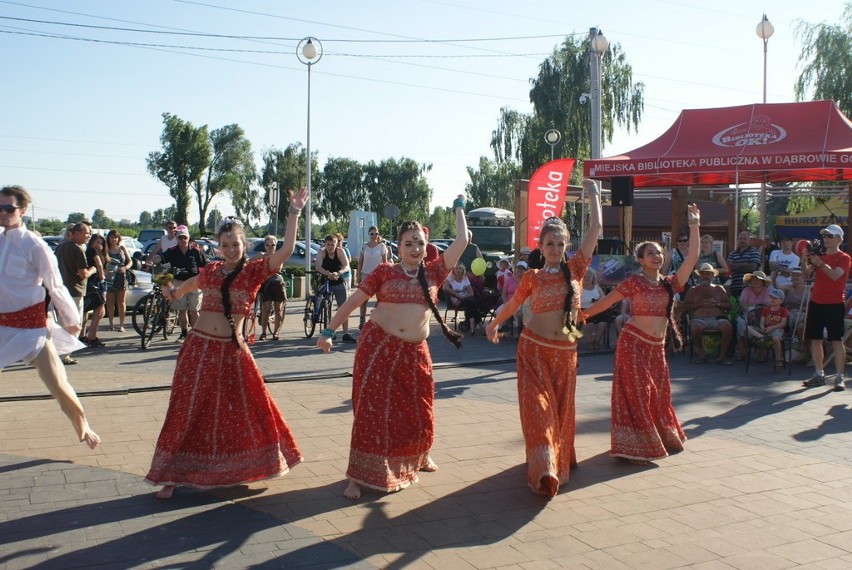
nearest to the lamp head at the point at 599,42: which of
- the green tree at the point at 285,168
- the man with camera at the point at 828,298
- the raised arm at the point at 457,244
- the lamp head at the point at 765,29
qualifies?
the lamp head at the point at 765,29

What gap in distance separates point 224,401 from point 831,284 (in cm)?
734

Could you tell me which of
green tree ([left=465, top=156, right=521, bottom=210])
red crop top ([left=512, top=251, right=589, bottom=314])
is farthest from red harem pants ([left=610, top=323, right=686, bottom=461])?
green tree ([left=465, top=156, right=521, bottom=210])

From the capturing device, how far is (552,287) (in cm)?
595

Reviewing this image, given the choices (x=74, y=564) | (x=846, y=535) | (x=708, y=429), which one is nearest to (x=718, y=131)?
(x=708, y=429)

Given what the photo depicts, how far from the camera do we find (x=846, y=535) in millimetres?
4887

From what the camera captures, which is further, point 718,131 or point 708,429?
point 718,131

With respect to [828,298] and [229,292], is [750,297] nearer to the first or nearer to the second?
[828,298]

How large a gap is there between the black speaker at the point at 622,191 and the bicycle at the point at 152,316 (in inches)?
340

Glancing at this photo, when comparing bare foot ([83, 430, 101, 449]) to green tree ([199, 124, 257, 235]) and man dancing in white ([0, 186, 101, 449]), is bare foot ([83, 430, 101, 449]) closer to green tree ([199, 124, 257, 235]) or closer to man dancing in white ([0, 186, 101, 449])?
man dancing in white ([0, 186, 101, 449])

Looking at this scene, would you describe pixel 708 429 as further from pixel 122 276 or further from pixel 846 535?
pixel 122 276

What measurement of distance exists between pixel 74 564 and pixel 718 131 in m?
15.2

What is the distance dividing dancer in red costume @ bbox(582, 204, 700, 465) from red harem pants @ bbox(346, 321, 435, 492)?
1402 millimetres

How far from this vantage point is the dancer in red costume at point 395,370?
18.1ft

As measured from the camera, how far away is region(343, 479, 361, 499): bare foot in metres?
5.43
